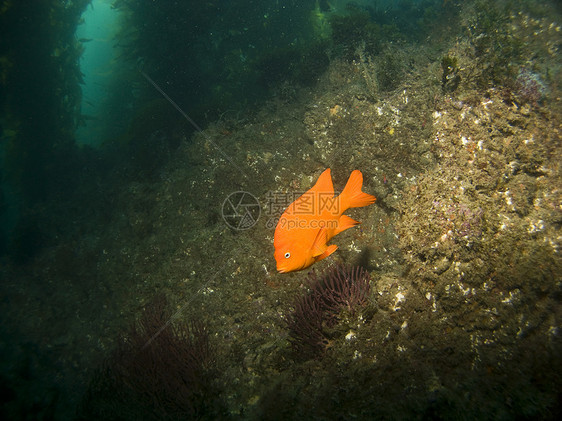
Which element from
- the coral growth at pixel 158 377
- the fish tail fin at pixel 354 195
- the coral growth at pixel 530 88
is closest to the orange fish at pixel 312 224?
the fish tail fin at pixel 354 195

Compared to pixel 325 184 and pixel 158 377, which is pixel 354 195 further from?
pixel 158 377

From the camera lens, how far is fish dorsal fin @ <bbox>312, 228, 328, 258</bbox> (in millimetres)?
2322

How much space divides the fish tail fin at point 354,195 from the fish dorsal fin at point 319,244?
39 cm

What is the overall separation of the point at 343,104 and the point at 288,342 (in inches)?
157

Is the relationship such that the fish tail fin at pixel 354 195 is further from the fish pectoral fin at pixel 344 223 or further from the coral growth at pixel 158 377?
the coral growth at pixel 158 377

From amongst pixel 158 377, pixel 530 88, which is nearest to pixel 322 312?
pixel 158 377

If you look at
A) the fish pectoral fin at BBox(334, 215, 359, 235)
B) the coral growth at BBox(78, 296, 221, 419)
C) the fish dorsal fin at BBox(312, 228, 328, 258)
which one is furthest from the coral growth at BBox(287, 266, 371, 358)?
the coral growth at BBox(78, 296, 221, 419)

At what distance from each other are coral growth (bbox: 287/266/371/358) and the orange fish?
83 cm

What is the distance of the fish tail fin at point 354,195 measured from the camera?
8.42 ft

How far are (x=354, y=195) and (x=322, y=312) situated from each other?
5.07ft

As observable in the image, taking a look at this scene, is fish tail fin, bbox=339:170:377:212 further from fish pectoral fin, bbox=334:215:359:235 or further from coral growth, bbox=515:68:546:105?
coral growth, bbox=515:68:546:105

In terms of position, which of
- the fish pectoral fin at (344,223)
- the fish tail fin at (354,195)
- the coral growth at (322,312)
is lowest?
the coral growth at (322,312)

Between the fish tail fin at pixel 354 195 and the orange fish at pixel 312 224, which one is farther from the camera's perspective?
the fish tail fin at pixel 354 195

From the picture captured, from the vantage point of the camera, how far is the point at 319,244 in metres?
2.36
